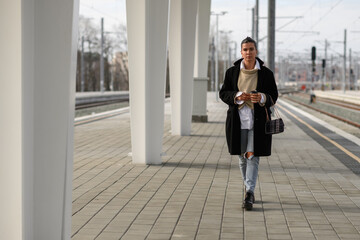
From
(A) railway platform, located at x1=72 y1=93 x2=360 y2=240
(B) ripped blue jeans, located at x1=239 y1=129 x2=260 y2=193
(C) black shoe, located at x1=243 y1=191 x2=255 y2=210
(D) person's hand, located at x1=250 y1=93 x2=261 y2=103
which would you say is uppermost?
(D) person's hand, located at x1=250 y1=93 x2=261 y2=103

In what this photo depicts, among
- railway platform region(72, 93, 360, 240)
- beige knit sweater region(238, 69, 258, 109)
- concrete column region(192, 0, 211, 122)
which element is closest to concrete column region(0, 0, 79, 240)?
railway platform region(72, 93, 360, 240)

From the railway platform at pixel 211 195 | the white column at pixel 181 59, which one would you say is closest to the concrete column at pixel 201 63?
the white column at pixel 181 59

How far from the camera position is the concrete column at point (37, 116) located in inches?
168

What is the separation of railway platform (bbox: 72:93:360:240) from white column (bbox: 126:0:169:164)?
390mm

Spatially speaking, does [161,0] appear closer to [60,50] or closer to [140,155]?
[140,155]

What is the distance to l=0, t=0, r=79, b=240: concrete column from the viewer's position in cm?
427

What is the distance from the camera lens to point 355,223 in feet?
19.1

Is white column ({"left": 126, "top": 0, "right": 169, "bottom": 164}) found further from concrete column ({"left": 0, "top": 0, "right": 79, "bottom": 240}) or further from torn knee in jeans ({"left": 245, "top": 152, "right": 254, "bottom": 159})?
concrete column ({"left": 0, "top": 0, "right": 79, "bottom": 240})

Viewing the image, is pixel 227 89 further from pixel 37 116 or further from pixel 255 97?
pixel 37 116

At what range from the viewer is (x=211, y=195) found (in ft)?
23.8

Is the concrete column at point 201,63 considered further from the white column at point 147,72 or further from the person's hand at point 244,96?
the person's hand at point 244,96

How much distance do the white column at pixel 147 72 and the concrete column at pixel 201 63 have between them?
9574 millimetres

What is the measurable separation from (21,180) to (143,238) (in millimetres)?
1300

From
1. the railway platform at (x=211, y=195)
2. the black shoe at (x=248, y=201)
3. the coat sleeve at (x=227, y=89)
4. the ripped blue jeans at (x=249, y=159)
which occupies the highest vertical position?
the coat sleeve at (x=227, y=89)
